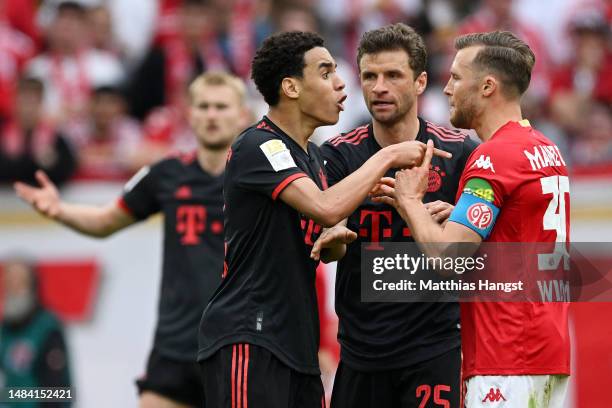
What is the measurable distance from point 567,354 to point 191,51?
7.29 metres

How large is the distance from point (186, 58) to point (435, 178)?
6.05m

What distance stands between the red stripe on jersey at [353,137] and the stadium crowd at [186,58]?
4309 mm

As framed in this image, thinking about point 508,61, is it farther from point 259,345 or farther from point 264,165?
point 259,345

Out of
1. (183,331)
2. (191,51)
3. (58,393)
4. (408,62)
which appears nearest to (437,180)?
(408,62)

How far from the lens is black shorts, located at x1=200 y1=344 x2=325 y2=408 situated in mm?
5801

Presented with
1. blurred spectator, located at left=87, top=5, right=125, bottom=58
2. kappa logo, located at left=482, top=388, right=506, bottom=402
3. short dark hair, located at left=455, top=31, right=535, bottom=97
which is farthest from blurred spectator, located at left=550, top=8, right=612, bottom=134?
kappa logo, located at left=482, top=388, right=506, bottom=402

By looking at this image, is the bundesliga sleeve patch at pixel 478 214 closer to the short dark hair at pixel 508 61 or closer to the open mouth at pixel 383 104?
the short dark hair at pixel 508 61

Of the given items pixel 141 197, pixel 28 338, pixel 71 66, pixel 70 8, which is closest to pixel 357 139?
pixel 141 197

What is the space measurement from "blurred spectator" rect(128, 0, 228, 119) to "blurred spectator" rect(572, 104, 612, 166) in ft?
11.9

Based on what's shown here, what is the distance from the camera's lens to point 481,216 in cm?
556

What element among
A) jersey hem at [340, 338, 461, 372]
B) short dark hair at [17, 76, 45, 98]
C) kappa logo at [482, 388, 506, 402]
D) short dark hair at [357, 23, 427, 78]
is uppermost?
short dark hair at [17, 76, 45, 98]

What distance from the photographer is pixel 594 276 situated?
7289 mm

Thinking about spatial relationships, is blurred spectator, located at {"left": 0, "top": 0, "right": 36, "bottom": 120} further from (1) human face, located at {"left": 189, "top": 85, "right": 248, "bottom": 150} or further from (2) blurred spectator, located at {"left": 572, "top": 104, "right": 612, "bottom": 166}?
(2) blurred spectator, located at {"left": 572, "top": 104, "right": 612, "bottom": 166}

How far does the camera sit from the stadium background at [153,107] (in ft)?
33.3
